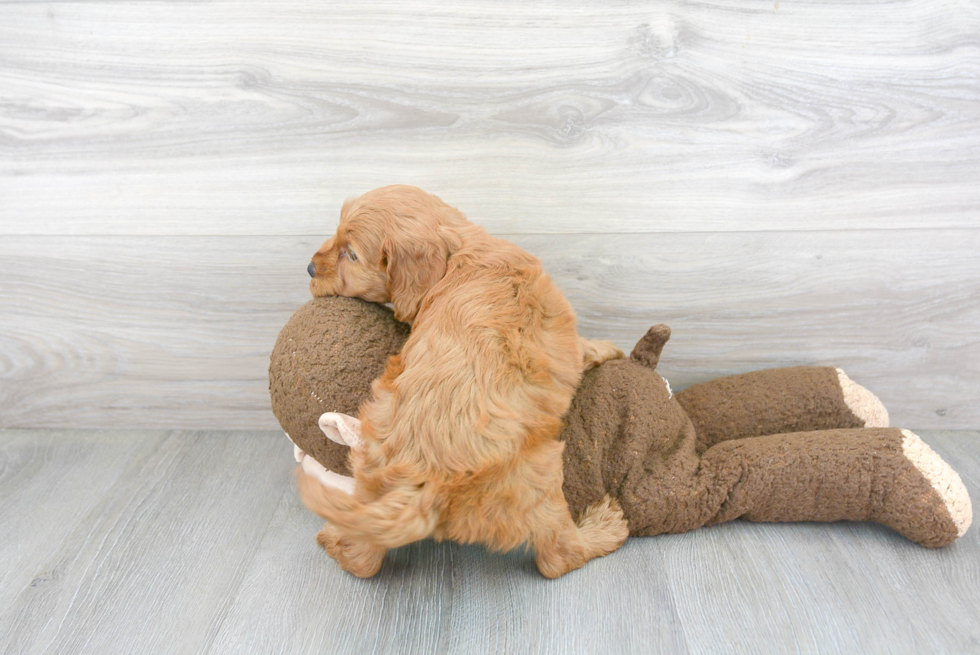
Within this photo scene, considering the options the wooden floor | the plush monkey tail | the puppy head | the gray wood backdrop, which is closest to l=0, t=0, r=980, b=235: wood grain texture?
the gray wood backdrop

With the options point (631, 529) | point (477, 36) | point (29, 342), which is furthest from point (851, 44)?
point (29, 342)

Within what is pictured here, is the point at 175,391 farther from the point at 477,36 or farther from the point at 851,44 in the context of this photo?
the point at 851,44

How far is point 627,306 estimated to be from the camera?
4.25 feet

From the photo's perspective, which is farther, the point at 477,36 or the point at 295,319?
the point at 477,36

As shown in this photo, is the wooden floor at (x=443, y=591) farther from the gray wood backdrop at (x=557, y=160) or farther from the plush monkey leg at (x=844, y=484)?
the gray wood backdrop at (x=557, y=160)

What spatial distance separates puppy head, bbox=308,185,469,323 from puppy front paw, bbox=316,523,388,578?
36 centimetres

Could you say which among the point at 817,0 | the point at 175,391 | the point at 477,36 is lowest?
the point at 175,391

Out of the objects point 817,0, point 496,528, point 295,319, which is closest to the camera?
point 496,528

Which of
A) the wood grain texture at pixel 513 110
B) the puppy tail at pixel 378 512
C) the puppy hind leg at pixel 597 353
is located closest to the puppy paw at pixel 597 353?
the puppy hind leg at pixel 597 353

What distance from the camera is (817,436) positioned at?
107 centimetres

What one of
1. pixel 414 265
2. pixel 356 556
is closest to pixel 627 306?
pixel 414 265

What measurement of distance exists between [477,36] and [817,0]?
0.60 meters

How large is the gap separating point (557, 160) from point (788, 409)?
2.07 ft

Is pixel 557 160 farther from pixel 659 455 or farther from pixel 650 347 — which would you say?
pixel 659 455
